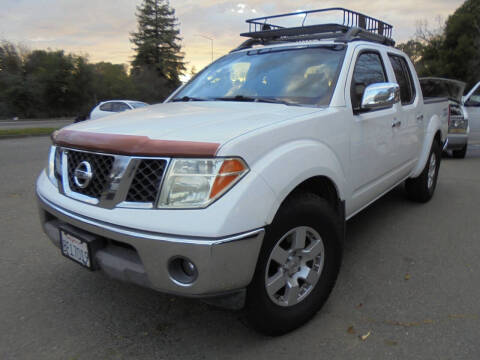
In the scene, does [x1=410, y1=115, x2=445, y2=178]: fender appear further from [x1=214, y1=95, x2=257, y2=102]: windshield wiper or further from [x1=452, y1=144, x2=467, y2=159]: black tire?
[x1=452, y1=144, x2=467, y2=159]: black tire

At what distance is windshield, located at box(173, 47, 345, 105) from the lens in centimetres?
283

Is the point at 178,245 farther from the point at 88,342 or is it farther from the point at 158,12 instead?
the point at 158,12

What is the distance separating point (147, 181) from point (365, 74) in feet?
7.21

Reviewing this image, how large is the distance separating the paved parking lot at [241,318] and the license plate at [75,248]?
506mm

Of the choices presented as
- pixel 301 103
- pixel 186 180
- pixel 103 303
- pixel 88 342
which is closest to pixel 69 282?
pixel 103 303

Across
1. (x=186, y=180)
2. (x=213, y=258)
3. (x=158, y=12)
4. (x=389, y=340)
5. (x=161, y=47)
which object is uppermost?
(x=158, y=12)

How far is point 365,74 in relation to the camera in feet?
10.6

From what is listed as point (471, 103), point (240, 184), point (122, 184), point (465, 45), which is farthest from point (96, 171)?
point (465, 45)

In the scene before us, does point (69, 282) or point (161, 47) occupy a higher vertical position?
point (161, 47)

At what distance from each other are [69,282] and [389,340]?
230cm

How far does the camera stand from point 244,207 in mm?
1818

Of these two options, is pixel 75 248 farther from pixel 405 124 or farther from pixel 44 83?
pixel 44 83

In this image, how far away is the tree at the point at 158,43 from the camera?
51.9m

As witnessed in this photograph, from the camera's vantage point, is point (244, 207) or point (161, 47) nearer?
point (244, 207)
